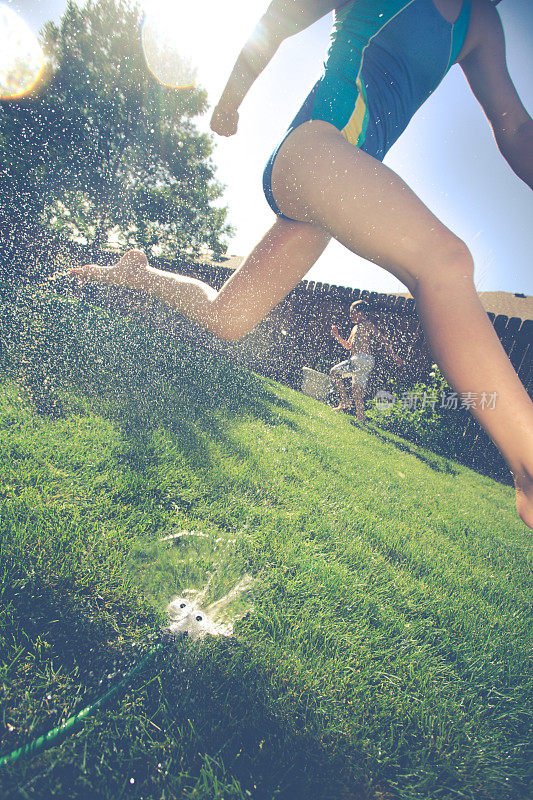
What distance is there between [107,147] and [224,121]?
23596mm

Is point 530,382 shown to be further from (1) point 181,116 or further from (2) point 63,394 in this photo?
(1) point 181,116

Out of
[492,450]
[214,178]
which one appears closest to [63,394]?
[492,450]

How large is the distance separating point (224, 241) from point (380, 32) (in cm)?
2585

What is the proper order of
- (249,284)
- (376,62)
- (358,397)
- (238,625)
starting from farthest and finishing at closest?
(358,397)
(249,284)
(376,62)
(238,625)

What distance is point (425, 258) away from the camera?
115cm

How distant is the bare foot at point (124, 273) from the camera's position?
2145 mm

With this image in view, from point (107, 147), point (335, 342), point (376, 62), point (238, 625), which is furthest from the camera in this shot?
point (107, 147)

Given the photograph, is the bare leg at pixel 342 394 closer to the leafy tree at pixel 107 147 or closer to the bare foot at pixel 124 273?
the bare foot at pixel 124 273

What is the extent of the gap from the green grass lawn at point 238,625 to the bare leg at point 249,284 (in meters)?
0.65

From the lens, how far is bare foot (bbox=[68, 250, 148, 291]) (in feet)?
7.04

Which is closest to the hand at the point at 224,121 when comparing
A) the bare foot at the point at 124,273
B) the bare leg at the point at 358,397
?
the bare foot at the point at 124,273

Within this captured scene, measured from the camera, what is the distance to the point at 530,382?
259 inches

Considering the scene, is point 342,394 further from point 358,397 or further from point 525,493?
point 525,493

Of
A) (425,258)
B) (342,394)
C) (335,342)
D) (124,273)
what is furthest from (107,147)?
(425,258)
